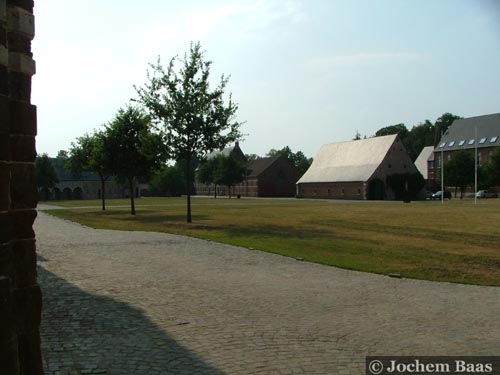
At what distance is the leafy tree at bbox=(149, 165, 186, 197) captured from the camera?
116438mm

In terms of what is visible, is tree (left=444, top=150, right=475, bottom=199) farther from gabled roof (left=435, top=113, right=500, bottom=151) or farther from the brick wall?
the brick wall

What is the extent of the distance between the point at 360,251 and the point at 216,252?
441 centimetres

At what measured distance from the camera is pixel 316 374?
15.8 feet

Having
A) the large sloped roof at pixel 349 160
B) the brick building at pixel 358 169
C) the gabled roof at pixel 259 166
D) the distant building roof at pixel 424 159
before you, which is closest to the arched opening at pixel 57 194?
the gabled roof at pixel 259 166

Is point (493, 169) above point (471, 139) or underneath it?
underneath

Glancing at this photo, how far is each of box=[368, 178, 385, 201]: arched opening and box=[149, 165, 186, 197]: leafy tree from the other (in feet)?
176

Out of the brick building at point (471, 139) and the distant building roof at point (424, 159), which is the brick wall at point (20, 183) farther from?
the distant building roof at point (424, 159)

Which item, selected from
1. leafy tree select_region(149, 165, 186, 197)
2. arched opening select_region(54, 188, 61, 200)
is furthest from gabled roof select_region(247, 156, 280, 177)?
arched opening select_region(54, 188, 61, 200)

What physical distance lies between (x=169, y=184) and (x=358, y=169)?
173ft

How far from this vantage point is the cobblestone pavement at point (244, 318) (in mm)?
5256

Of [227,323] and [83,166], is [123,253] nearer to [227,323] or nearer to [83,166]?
[227,323]

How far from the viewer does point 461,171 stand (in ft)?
243

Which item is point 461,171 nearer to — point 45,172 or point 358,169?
point 358,169

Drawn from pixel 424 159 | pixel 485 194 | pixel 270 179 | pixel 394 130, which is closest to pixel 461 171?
pixel 485 194
